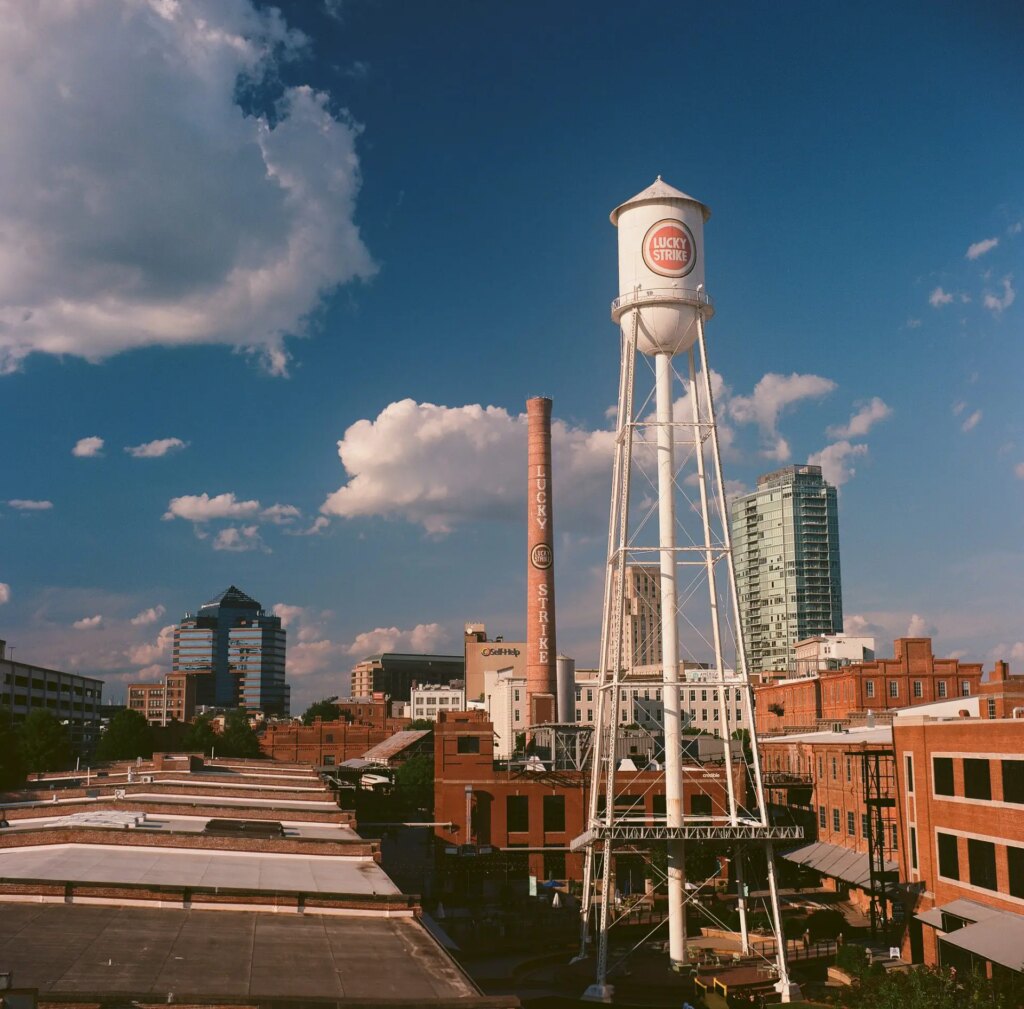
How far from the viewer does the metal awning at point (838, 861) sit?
5025 cm

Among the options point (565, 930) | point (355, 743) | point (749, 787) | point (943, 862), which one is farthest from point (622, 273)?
point (355, 743)

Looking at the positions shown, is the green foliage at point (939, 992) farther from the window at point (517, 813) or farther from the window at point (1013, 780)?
the window at point (517, 813)

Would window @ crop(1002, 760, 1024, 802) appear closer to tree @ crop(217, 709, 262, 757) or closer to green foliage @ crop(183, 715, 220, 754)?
tree @ crop(217, 709, 262, 757)

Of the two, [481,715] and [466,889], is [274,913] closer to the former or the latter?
[466,889]

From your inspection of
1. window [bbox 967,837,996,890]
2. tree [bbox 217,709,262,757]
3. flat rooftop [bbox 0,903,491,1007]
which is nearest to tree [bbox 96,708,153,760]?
tree [bbox 217,709,262,757]

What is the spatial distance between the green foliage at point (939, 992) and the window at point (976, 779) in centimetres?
683

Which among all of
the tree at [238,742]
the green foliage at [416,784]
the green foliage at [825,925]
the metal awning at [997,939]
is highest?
the tree at [238,742]

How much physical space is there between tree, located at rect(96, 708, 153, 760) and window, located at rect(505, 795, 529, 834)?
2134 inches

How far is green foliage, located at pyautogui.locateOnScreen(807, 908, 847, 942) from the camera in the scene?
49031mm

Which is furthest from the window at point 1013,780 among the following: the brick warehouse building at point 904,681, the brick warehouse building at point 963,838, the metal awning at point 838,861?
the brick warehouse building at point 904,681

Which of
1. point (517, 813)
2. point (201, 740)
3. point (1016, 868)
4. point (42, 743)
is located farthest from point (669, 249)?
point (201, 740)

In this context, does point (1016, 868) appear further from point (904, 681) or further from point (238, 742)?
point (238, 742)

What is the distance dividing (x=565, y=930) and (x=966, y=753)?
22.8 meters

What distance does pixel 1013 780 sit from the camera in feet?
115
